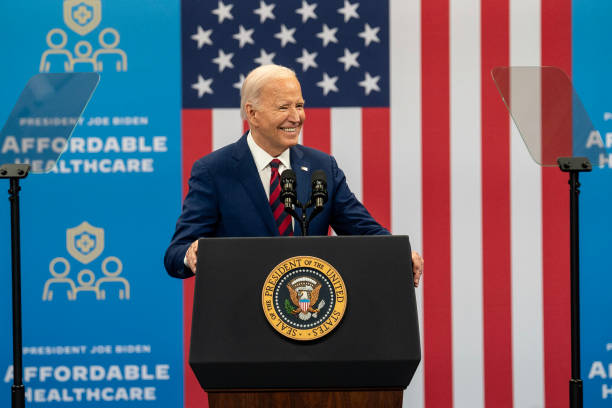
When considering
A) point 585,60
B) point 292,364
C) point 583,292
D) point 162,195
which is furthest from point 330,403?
point 585,60

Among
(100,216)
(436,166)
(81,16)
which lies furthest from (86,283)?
(436,166)

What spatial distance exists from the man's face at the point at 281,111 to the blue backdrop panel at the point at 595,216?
179 centimetres

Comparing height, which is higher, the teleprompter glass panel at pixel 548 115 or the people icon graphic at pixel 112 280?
the teleprompter glass panel at pixel 548 115

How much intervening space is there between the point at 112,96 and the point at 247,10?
0.77 metres

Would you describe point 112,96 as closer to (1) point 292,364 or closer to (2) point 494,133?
(2) point 494,133

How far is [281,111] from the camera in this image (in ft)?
7.27

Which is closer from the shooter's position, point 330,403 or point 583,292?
point 330,403

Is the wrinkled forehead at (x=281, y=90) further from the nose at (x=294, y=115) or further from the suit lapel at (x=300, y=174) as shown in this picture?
the suit lapel at (x=300, y=174)

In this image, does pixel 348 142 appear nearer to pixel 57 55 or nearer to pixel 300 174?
pixel 300 174

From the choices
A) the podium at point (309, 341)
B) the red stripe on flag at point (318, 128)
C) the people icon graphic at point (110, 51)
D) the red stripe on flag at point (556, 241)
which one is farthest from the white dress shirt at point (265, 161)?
the red stripe on flag at point (556, 241)

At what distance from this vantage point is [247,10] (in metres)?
3.39

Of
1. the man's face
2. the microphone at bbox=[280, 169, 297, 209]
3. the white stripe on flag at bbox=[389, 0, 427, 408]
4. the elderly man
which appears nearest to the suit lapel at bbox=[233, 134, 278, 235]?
the elderly man

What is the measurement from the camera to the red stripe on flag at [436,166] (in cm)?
340

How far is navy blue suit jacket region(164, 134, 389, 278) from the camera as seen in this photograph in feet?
7.31
